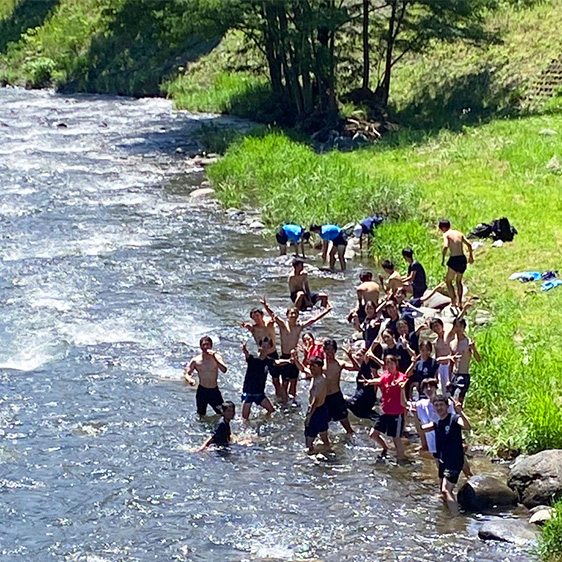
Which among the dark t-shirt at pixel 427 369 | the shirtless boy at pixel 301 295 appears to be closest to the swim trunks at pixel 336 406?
the dark t-shirt at pixel 427 369

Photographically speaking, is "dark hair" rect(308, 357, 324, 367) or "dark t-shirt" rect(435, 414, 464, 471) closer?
"dark t-shirt" rect(435, 414, 464, 471)

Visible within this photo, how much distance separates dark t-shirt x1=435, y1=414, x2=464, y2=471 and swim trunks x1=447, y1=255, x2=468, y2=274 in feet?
22.9

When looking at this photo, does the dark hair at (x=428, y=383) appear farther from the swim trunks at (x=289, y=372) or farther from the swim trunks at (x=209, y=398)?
the swim trunks at (x=209, y=398)

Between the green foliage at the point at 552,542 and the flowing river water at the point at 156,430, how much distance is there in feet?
0.96

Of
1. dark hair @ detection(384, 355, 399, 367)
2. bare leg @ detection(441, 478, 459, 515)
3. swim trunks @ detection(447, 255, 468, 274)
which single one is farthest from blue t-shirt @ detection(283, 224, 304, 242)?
bare leg @ detection(441, 478, 459, 515)

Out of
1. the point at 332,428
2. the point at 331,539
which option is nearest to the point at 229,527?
the point at 331,539

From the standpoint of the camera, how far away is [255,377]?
1516cm

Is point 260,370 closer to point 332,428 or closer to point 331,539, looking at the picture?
point 332,428

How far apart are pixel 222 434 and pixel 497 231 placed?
9973 mm

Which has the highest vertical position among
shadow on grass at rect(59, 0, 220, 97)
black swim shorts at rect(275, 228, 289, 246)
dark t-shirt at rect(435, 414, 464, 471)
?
shadow on grass at rect(59, 0, 220, 97)

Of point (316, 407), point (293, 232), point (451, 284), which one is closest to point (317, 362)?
point (316, 407)

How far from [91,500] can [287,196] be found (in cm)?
1504

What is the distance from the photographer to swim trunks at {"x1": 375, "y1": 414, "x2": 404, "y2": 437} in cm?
1355

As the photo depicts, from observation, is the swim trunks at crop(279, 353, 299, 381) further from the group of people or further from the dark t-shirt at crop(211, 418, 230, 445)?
the dark t-shirt at crop(211, 418, 230, 445)
